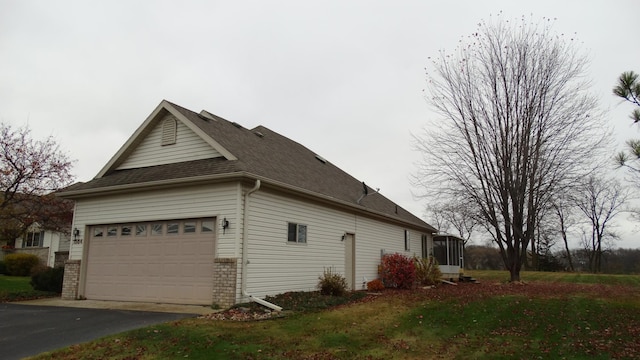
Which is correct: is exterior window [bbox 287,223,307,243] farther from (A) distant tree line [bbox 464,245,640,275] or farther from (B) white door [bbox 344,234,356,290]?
(A) distant tree line [bbox 464,245,640,275]

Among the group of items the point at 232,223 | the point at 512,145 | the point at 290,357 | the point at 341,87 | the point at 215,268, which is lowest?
the point at 290,357

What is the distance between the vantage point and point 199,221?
12.6m

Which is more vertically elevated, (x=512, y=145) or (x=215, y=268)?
(x=512, y=145)

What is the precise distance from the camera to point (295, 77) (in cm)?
1803

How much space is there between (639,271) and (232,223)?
4861 cm

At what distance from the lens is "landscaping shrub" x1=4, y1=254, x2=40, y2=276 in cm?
2625

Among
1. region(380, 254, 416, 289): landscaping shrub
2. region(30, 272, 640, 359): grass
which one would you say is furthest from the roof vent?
region(380, 254, 416, 289): landscaping shrub

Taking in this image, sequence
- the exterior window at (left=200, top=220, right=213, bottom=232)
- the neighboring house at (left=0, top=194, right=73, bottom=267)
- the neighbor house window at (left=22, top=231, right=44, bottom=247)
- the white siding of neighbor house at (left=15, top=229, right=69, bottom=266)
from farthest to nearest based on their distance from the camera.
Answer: the neighbor house window at (left=22, top=231, right=44, bottom=247)
the white siding of neighbor house at (left=15, top=229, right=69, bottom=266)
the neighboring house at (left=0, top=194, right=73, bottom=267)
the exterior window at (left=200, top=220, right=213, bottom=232)

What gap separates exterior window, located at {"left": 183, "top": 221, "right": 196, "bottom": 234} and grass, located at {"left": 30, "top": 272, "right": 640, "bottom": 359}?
3.41 m

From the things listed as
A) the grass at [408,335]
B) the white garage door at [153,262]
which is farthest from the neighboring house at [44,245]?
the grass at [408,335]

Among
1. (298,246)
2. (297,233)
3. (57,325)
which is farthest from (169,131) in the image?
(57,325)

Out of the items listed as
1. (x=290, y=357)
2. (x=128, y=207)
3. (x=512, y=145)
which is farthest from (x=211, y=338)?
(x=512, y=145)

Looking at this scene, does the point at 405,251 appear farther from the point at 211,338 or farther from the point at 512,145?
the point at 211,338

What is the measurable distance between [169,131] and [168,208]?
279cm
